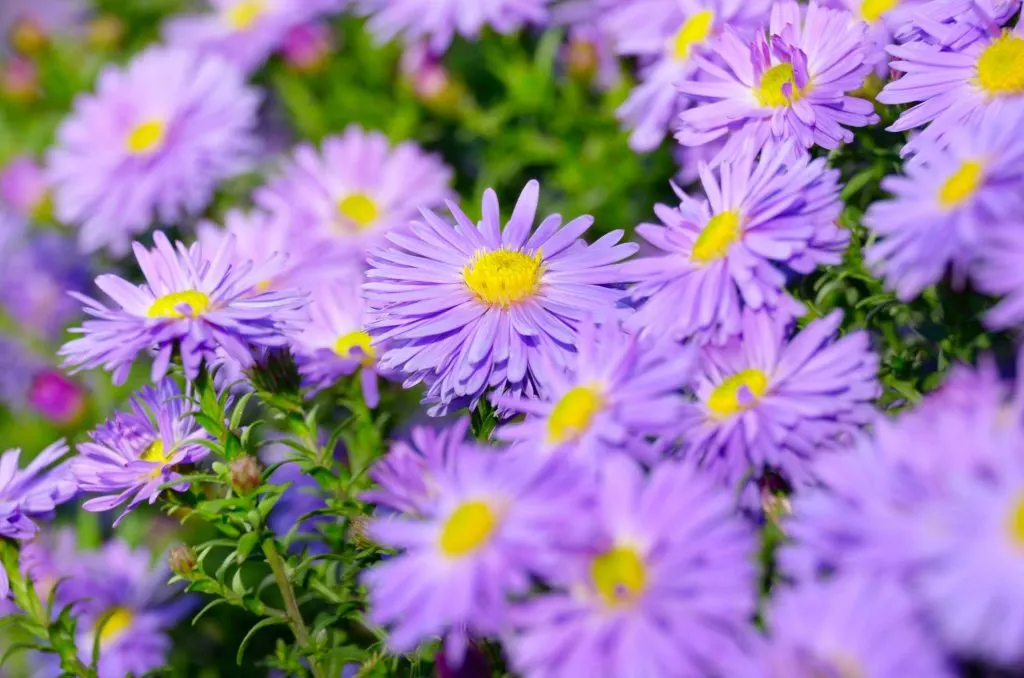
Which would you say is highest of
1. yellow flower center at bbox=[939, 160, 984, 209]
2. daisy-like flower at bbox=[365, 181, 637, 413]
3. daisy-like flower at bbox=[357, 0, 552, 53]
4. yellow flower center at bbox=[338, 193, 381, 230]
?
yellow flower center at bbox=[939, 160, 984, 209]

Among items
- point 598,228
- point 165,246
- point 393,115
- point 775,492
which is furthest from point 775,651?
point 393,115

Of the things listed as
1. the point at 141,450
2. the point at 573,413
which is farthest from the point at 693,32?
the point at 141,450

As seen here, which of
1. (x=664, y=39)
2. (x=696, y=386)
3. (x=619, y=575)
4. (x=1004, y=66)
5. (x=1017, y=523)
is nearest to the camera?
(x=1017, y=523)

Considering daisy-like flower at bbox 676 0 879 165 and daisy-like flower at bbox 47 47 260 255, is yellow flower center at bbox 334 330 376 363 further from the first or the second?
daisy-like flower at bbox 47 47 260 255

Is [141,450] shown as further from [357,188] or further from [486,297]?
[357,188]

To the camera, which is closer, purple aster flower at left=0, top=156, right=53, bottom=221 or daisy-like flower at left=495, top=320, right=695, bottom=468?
daisy-like flower at left=495, top=320, right=695, bottom=468

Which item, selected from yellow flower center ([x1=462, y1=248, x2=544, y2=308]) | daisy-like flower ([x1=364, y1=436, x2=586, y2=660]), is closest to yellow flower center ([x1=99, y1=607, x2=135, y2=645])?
yellow flower center ([x1=462, y1=248, x2=544, y2=308])

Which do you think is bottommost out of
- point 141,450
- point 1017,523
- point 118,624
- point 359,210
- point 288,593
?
point 118,624
